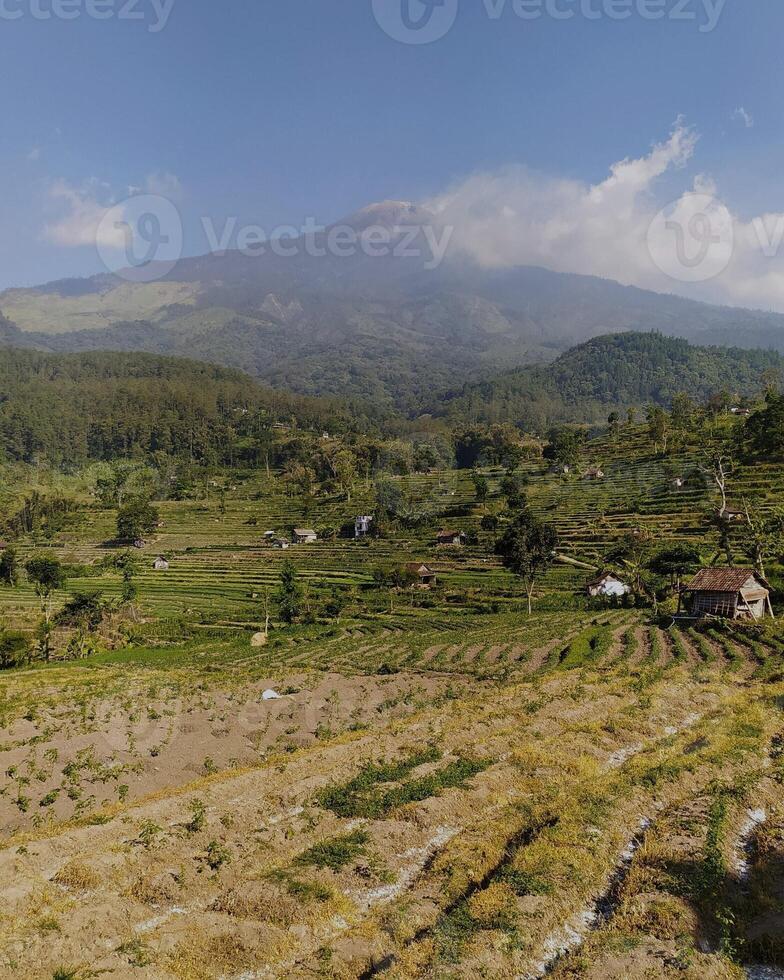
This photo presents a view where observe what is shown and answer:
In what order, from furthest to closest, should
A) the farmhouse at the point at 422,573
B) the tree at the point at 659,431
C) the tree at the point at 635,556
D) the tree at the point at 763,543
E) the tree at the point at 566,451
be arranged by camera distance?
the tree at the point at 566,451 < the tree at the point at 659,431 < the farmhouse at the point at 422,573 < the tree at the point at 635,556 < the tree at the point at 763,543

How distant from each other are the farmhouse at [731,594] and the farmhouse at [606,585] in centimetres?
1313

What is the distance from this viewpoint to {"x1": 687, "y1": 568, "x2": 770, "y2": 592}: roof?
32.7 meters

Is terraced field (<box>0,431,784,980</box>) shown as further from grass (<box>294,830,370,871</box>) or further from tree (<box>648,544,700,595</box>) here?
tree (<box>648,544,700,595</box>)

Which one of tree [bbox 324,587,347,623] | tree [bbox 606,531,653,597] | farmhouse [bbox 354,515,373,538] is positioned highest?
tree [bbox 606,531,653,597]

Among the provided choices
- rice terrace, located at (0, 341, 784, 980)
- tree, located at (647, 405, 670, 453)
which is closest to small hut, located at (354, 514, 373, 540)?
rice terrace, located at (0, 341, 784, 980)

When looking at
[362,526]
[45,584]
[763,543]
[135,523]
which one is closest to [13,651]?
[45,584]

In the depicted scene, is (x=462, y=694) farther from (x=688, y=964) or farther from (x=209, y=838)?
(x=688, y=964)

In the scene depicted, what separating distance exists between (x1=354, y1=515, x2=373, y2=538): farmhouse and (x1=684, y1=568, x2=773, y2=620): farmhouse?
5443 cm

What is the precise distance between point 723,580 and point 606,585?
15.1 metres

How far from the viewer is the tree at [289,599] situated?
160 feet

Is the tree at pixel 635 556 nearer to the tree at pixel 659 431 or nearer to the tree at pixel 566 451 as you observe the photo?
the tree at pixel 566 451

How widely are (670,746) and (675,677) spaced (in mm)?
7518

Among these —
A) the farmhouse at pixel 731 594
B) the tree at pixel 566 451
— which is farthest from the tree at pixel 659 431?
the farmhouse at pixel 731 594

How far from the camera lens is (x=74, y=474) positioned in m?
149
